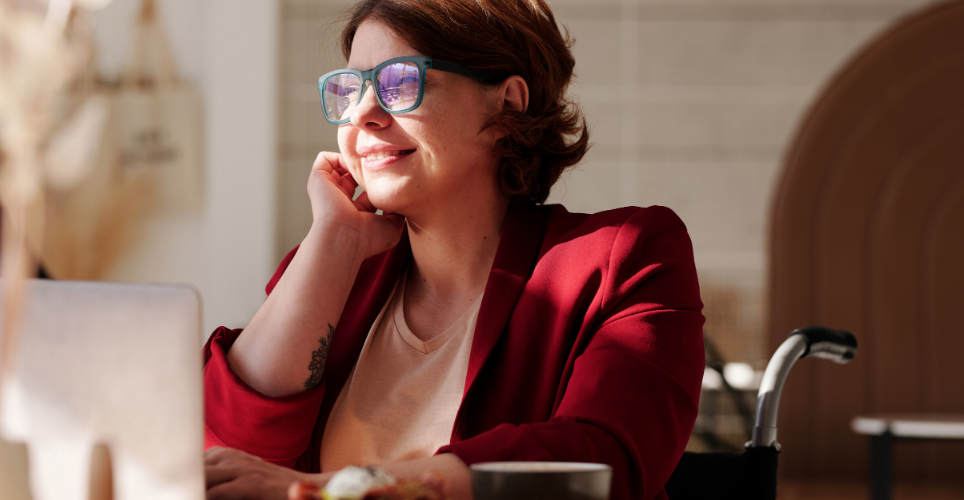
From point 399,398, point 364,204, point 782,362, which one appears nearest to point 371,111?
point 364,204

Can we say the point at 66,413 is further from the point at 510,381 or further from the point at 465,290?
the point at 465,290

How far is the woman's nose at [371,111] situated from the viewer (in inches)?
50.1

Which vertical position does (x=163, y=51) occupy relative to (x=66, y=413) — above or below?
above

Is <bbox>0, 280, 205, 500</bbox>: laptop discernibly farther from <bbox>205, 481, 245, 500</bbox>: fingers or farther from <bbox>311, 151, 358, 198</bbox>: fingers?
<bbox>311, 151, 358, 198</bbox>: fingers

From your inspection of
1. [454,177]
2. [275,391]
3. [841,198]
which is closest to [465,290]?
[454,177]

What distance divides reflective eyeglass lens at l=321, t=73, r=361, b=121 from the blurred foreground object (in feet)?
9.93

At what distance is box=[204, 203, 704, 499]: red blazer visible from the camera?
3.15ft

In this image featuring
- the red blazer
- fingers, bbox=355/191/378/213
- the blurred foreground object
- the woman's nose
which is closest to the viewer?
the red blazer

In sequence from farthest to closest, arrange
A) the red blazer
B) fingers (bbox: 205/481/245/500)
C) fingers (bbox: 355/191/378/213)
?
fingers (bbox: 355/191/378/213)
the red blazer
fingers (bbox: 205/481/245/500)

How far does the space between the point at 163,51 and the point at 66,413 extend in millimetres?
3724

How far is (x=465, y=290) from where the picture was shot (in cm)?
139

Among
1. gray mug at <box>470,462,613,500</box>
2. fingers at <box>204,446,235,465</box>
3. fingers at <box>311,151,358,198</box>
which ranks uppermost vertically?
fingers at <box>311,151,358,198</box>

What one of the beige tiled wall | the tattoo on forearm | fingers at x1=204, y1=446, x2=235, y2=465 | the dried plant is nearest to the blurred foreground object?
the beige tiled wall

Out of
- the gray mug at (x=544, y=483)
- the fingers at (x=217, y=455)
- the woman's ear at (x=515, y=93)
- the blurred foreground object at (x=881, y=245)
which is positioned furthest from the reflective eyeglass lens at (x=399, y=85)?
the blurred foreground object at (x=881, y=245)
